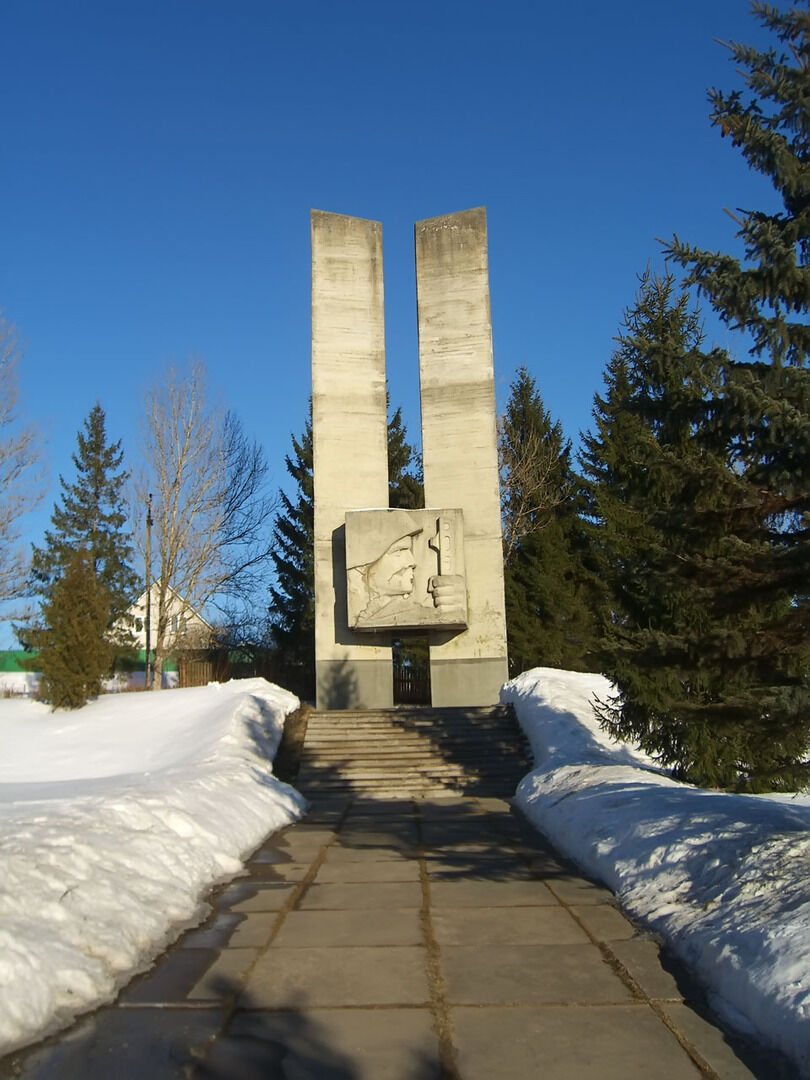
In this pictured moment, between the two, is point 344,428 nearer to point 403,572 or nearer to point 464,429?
point 464,429

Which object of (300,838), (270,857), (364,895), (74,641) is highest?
(74,641)

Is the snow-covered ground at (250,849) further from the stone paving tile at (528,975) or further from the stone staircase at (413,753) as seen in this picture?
the stone staircase at (413,753)

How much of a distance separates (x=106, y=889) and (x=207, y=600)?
27060 mm

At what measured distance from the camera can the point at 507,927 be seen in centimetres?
534

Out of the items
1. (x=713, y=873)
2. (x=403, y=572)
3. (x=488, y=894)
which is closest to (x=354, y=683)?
(x=403, y=572)

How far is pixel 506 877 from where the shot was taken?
22.5 ft

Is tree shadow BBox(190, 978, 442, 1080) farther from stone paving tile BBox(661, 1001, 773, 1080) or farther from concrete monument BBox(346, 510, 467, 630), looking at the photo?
concrete monument BBox(346, 510, 467, 630)

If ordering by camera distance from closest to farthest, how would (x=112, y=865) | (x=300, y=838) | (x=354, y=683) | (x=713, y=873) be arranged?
(x=713, y=873), (x=112, y=865), (x=300, y=838), (x=354, y=683)

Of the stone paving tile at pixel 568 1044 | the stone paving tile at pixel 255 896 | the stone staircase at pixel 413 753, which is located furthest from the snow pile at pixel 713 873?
the stone staircase at pixel 413 753

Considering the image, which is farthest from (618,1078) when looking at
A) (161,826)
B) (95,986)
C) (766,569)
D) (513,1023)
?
(161,826)

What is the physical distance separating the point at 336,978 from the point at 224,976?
549 millimetres

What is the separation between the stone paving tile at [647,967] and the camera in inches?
161

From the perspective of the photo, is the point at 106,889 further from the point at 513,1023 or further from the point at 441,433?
the point at 441,433

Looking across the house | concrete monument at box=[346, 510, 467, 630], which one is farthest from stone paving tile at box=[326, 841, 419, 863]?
the house
